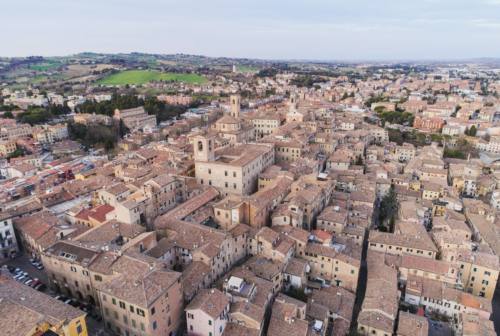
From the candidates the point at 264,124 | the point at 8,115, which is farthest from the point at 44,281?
the point at 8,115

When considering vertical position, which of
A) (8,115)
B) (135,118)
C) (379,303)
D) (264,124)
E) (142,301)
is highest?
(264,124)

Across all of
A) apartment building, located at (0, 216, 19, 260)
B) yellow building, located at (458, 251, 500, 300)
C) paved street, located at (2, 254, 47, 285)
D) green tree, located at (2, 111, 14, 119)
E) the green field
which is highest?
the green field

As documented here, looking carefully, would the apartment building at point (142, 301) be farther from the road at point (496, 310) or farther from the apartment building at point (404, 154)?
the apartment building at point (404, 154)

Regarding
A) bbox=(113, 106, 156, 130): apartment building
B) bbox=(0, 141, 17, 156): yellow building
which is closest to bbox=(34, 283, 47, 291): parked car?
bbox=(0, 141, 17, 156): yellow building

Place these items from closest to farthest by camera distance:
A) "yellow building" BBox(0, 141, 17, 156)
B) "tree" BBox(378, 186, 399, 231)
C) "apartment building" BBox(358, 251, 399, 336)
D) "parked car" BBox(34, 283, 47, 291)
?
1. "apartment building" BBox(358, 251, 399, 336)
2. "parked car" BBox(34, 283, 47, 291)
3. "tree" BBox(378, 186, 399, 231)
4. "yellow building" BBox(0, 141, 17, 156)

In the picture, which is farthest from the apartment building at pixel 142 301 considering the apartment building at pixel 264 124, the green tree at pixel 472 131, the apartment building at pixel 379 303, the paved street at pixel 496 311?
the green tree at pixel 472 131

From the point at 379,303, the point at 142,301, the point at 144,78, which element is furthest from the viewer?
the point at 144,78

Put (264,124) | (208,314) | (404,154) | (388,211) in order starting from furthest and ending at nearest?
(264,124)
(404,154)
(388,211)
(208,314)

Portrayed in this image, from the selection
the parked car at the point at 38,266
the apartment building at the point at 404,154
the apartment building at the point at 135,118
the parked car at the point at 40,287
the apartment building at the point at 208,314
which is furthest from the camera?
the apartment building at the point at 135,118

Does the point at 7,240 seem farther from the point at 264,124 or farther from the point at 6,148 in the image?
the point at 264,124

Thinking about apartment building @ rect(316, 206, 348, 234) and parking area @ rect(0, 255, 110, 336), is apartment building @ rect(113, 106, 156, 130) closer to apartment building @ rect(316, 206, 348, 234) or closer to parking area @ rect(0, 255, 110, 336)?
parking area @ rect(0, 255, 110, 336)
